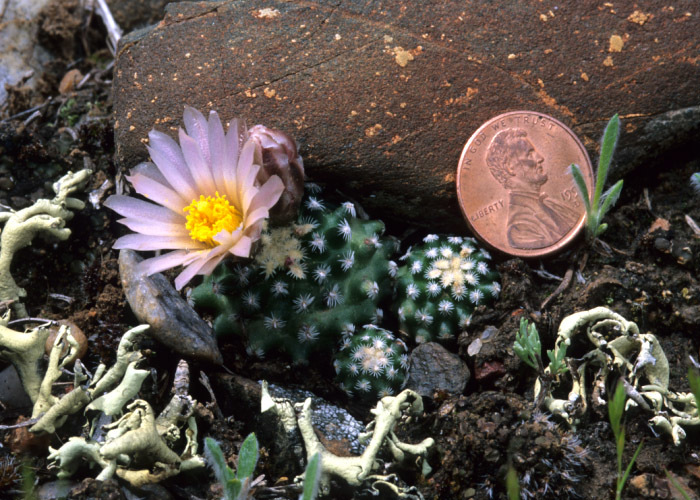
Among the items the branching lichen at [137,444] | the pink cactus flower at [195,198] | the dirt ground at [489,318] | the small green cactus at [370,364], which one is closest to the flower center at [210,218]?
the pink cactus flower at [195,198]

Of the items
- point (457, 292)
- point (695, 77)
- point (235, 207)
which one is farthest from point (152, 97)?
point (695, 77)

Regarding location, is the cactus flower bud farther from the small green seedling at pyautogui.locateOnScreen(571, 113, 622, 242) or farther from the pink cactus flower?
the small green seedling at pyautogui.locateOnScreen(571, 113, 622, 242)

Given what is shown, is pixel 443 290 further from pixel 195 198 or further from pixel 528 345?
pixel 195 198

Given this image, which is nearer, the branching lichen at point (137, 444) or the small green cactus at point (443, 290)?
the branching lichen at point (137, 444)

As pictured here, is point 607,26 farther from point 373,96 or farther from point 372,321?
point 372,321

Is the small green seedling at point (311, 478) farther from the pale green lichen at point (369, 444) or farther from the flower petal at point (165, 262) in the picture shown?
the flower petal at point (165, 262)

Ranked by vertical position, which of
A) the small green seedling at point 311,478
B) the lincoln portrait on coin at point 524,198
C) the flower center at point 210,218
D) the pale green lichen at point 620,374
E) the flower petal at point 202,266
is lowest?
the pale green lichen at point 620,374

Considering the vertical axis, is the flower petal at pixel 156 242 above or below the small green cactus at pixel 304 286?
above
